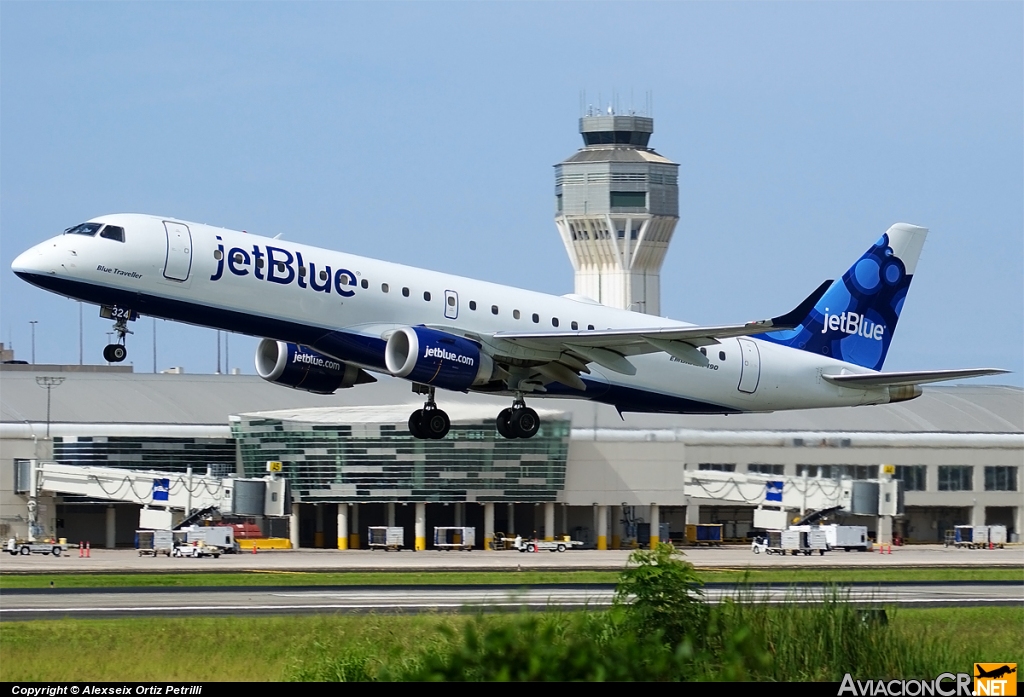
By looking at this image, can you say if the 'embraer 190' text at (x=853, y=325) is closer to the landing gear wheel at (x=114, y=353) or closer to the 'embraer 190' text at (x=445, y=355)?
the 'embraer 190' text at (x=445, y=355)

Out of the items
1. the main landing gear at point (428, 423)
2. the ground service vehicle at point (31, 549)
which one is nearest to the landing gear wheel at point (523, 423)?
the main landing gear at point (428, 423)

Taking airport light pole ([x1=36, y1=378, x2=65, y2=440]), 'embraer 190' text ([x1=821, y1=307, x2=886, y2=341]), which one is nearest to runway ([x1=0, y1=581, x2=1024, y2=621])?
'embraer 190' text ([x1=821, y1=307, x2=886, y2=341])

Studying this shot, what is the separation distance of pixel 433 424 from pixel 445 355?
4.81 m

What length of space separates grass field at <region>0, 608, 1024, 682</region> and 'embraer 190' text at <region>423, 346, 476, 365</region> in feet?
27.1

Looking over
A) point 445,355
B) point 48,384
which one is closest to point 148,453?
point 48,384

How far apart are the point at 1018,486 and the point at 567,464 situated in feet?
132

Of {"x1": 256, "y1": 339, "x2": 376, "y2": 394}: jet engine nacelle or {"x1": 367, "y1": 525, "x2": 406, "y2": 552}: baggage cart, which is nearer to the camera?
{"x1": 256, "y1": 339, "x2": 376, "y2": 394}: jet engine nacelle

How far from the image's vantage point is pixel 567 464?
10512 centimetres

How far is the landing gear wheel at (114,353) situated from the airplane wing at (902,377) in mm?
23949

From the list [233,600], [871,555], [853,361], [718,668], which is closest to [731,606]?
[718,668]

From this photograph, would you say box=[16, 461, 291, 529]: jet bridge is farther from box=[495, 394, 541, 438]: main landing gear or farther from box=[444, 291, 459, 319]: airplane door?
box=[444, 291, 459, 319]: airplane door

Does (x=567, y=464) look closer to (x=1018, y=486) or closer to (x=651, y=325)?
(x=1018, y=486)

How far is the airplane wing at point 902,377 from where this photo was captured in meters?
47.3

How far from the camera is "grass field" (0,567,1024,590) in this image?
5753 cm
